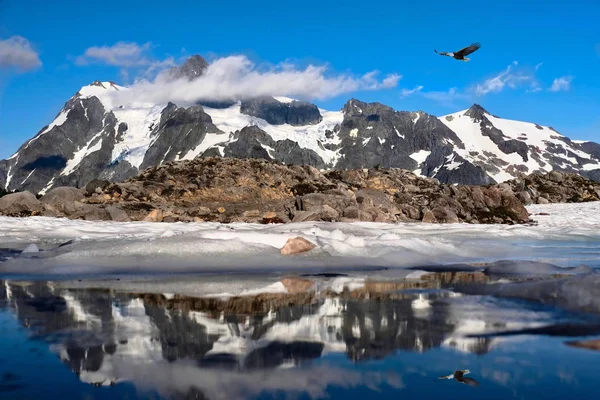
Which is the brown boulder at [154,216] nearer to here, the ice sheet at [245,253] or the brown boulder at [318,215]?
the brown boulder at [318,215]

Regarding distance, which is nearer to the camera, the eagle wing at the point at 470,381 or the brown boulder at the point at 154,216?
the eagle wing at the point at 470,381

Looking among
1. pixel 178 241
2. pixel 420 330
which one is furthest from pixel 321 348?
pixel 178 241

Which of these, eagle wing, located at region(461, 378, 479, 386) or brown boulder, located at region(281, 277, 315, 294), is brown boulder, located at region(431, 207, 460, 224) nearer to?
brown boulder, located at region(281, 277, 315, 294)

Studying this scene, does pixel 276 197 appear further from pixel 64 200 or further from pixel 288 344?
pixel 288 344

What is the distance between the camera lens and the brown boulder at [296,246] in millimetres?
11383

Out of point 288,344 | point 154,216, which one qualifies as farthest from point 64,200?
point 288,344

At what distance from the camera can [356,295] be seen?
7.72 metres

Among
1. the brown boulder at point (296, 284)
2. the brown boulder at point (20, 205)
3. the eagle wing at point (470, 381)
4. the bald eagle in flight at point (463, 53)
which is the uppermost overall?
the bald eagle in flight at point (463, 53)

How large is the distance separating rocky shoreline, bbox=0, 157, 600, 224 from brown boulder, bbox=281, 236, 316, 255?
10269 millimetres

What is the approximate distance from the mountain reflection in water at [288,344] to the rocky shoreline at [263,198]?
15204 millimetres

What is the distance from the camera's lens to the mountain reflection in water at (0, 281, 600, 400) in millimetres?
4074

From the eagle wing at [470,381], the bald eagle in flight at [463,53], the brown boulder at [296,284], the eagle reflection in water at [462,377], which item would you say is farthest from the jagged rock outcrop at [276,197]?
the eagle wing at [470,381]

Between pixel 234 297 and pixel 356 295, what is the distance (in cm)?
167

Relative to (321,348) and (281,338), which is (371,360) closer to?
(321,348)
